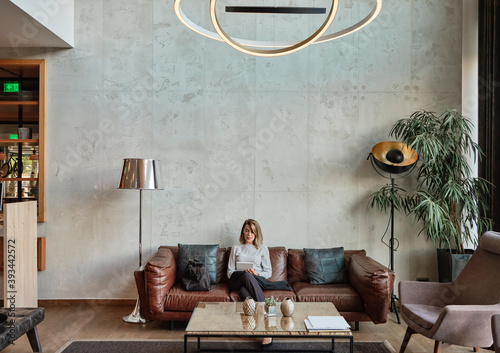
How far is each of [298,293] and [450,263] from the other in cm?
172

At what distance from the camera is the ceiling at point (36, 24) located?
4.07 meters

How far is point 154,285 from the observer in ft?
13.5

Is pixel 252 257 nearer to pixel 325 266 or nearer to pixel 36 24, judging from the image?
pixel 325 266

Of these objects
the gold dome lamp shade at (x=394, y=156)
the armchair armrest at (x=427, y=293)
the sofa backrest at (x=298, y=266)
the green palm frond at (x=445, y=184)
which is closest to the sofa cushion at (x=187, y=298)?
the sofa backrest at (x=298, y=266)

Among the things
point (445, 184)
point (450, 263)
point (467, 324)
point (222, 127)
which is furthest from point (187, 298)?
point (445, 184)

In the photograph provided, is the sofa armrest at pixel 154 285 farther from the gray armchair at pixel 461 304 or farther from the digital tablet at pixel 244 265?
the gray armchair at pixel 461 304

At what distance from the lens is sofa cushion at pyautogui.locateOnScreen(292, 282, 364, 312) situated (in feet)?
13.8

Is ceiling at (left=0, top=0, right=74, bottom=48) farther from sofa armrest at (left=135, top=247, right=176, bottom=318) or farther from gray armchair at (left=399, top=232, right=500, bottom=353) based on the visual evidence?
gray armchair at (left=399, top=232, right=500, bottom=353)

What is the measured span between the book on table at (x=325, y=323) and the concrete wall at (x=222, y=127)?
6.11 ft

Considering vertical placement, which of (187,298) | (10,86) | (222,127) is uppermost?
(10,86)

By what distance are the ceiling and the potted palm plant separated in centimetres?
385

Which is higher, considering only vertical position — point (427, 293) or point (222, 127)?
point (222, 127)

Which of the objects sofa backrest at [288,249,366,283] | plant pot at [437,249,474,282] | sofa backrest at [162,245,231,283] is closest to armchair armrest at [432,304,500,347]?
plant pot at [437,249,474,282]

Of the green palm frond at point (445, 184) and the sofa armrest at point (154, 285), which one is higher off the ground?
the green palm frond at point (445, 184)
